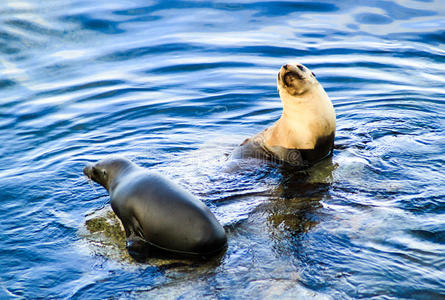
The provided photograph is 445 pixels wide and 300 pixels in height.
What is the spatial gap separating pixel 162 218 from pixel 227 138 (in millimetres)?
3478

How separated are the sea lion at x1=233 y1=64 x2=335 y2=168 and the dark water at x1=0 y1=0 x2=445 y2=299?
0.25 meters

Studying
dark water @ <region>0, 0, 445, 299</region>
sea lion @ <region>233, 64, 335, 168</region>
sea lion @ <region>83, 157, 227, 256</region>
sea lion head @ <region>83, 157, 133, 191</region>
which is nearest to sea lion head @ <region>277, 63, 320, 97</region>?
sea lion @ <region>233, 64, 335, 168</region>

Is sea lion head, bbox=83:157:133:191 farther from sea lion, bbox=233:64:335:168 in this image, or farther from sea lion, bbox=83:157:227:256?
sea lion, bbox=233:64:335:168

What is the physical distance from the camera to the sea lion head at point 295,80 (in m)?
7.18

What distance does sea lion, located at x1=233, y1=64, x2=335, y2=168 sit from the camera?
23.3 ft

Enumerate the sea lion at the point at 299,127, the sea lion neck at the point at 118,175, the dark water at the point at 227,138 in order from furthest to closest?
the sea lion at the point at 299,127
the sea lion neck at the point at 118,175
the dark water at the point at 227,138

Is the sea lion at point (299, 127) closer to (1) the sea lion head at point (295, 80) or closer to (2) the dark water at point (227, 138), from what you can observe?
(1) the sea lion head at point (295, 80)

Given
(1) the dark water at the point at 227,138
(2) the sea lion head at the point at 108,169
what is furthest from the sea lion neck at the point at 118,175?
(1) the dark water at the point at 227,138

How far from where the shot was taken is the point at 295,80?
7.19 meters

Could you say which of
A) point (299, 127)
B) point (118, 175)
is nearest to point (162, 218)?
point (118, 175)

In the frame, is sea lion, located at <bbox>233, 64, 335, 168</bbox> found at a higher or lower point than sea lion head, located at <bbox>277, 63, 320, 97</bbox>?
lower

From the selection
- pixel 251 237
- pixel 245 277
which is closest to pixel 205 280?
pixel 245 277

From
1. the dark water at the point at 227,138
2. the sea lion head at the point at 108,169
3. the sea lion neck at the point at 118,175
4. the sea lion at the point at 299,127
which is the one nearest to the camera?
the dark water at the point at 227,138

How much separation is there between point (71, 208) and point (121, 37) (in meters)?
7.93
